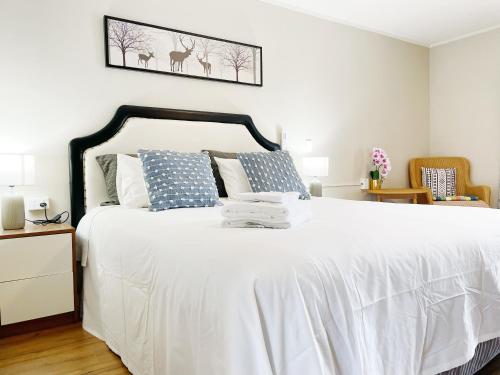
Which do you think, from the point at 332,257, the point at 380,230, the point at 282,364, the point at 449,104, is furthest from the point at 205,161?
the point at 449,104

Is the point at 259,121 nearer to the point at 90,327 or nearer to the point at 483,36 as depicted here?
the point at 90,327

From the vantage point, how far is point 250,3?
11.7 feet

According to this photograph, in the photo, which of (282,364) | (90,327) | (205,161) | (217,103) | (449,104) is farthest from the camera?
(449,104)

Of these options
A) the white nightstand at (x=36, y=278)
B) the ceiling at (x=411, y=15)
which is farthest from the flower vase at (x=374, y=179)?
the white nightstand at (x=36, y=278)

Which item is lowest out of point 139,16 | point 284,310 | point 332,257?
point 284,310

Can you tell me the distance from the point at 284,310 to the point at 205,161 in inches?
68.7

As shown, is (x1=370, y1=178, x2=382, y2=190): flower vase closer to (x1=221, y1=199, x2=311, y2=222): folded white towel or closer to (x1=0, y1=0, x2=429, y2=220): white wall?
(x1=0, y1=0, x2=429, y2=220): white wall

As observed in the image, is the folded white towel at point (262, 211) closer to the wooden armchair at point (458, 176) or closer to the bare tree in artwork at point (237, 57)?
the bare tree in artwork at point (237, 57)

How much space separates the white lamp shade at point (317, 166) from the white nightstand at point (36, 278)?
218cm

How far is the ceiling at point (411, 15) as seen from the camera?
148 inches

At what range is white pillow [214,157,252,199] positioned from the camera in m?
2.86

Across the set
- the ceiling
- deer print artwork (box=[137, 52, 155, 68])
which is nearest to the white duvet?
deer print artwork (box=[137, 52, 155, 68])

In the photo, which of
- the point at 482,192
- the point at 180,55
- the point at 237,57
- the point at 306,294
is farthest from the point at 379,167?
the point at 306,294

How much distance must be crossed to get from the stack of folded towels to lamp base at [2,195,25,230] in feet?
4.65
